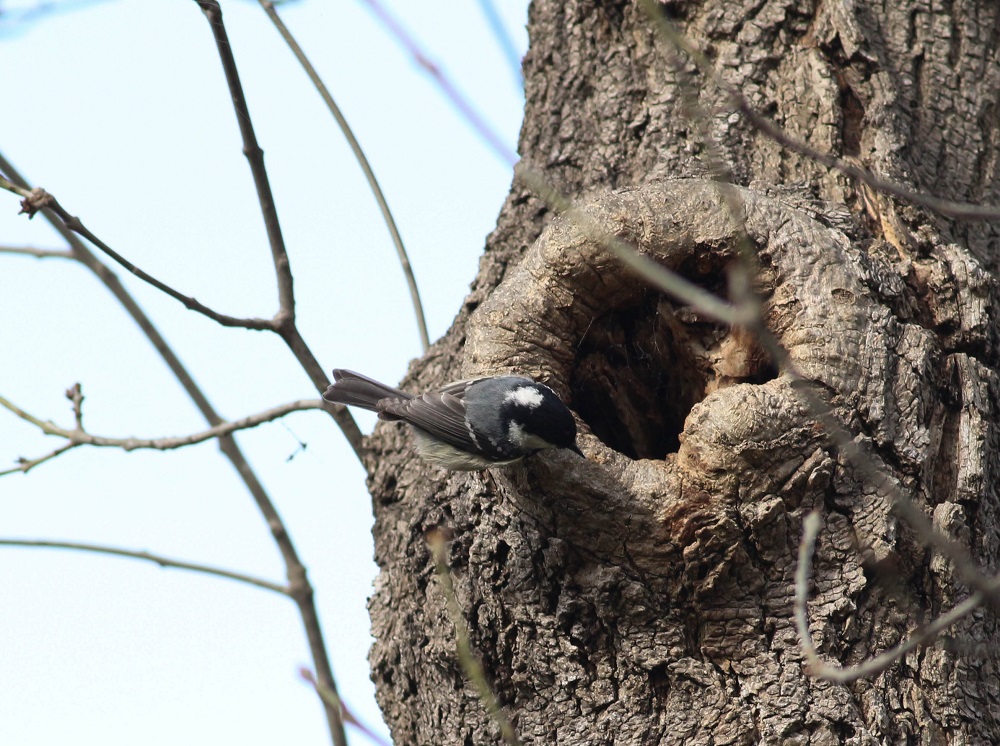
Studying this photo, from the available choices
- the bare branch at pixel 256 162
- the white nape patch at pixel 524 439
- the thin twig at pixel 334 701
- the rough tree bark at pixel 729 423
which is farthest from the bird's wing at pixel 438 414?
the thin twig at pixel 334 701

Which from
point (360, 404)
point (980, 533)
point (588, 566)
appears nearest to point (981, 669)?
point (980, 533)

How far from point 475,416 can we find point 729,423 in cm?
73

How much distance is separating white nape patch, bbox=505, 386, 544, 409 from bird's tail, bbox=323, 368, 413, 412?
0.58 meters

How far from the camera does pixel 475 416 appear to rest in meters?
2.88

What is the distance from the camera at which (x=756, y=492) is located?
2.51 meters

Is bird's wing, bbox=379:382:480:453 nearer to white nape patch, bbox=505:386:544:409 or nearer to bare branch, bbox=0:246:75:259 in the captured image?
white nape patch, bbox=505:386:544:409

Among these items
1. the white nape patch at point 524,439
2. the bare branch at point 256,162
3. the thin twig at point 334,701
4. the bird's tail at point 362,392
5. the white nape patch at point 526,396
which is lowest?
the thin twig at point 334,701

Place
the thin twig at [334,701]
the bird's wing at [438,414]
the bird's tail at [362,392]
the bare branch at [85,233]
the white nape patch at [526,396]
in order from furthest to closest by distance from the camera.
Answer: the bird's tail at [362,392] → the bird's wing at [438,414] → the white nape patch at [526,396] → the bare branch at [85,233] → the thin twig at [334,701]

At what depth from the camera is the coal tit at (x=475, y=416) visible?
2646 millimetres

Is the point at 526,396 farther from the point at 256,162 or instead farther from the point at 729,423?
the point at 256,162

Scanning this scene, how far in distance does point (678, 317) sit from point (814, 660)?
1.52m

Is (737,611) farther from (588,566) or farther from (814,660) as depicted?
(814,660)

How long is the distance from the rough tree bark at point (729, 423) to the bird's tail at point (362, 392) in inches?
4.7

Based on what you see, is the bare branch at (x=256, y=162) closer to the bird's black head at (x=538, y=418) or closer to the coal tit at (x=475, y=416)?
the coal tit at (x=475, y=416)
